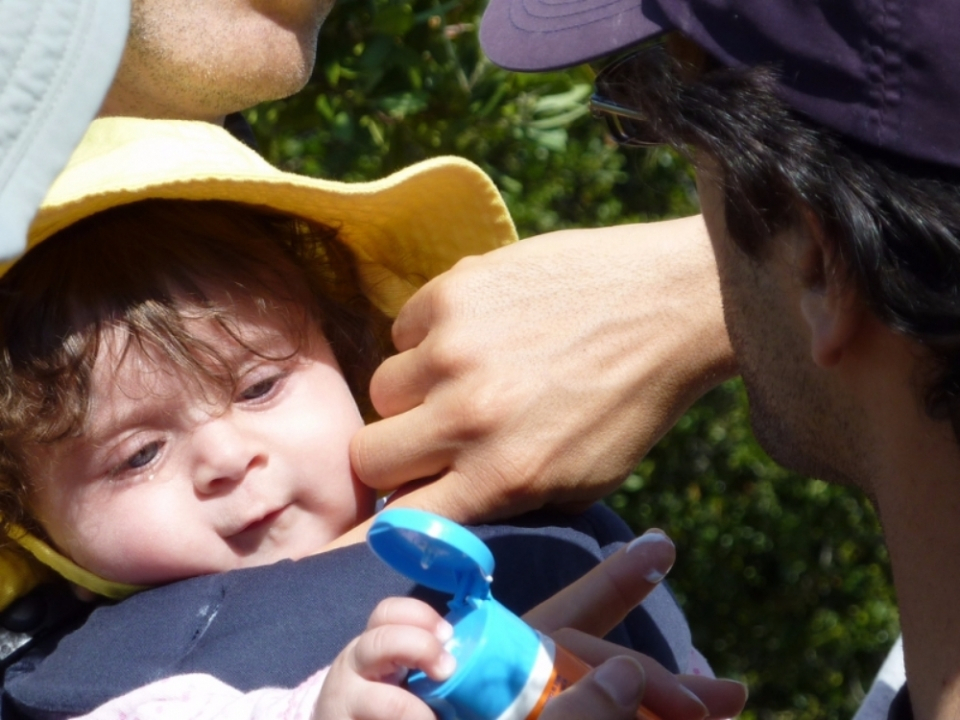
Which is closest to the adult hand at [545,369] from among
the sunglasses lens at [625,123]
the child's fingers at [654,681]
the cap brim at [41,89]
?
the sunglasses lens at [625,123]

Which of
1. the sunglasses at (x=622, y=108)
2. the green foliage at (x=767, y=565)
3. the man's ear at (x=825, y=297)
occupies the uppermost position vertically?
the sunglasses at (x=622, y=108)

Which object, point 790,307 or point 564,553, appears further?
point 564,553

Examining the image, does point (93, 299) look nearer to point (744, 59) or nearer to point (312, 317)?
point (312, 317)

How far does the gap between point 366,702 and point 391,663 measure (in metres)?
0.06

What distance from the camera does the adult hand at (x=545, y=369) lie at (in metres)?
1.85

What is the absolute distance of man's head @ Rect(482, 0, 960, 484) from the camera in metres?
1.35

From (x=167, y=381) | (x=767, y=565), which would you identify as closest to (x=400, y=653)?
(x=167, y=381)

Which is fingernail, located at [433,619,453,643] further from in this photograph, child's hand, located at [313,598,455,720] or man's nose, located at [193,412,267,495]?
man's nose, located at [193,412,267,495]

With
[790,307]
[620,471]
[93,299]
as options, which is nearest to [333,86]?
[93,299]

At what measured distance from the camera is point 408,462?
1889 millimetres

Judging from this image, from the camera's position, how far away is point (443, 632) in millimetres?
1355

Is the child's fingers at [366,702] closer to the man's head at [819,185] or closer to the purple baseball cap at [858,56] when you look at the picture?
the man's head at [819,185]

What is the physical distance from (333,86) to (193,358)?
44.5 inches

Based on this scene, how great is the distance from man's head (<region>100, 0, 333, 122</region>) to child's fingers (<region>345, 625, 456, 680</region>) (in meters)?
1.04
